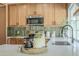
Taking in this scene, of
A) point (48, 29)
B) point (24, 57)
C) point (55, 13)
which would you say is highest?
point (55, 13)

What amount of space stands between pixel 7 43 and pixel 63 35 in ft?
1.34

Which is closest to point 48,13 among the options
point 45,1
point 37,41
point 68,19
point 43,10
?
point 43,10

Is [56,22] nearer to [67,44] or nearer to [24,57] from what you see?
[67,44]

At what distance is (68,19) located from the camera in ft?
3.10

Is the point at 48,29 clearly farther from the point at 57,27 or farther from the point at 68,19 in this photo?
the point at 68,19

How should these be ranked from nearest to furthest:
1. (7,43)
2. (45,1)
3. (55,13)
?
(45,1)
(7,43)
(55,13)

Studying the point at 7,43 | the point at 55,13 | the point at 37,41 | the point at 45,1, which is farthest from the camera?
the point at 55,13

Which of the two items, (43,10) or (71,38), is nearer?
(71,38)

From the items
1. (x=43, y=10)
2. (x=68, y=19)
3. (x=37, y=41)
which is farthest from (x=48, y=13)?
(x=37, y=41)

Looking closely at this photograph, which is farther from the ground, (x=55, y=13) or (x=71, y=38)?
(x=55, y=13)

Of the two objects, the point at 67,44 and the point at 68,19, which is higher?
the point at 68,19

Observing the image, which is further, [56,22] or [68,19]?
[56,22]

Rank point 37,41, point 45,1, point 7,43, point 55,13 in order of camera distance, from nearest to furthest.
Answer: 1. point 45,1
2. point 37,41
3. point 7,43
4. point 55,13

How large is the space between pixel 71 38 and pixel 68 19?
129mm
